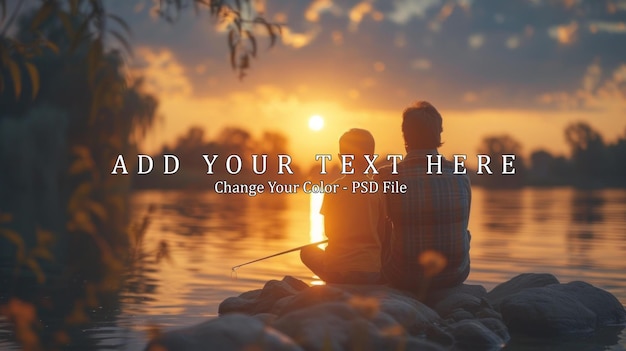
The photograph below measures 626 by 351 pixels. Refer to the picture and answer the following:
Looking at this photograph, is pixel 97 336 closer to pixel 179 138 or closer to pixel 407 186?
pixel 407 186

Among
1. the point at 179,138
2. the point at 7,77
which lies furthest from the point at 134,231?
the point at 179,138

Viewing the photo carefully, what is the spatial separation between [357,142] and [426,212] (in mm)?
735

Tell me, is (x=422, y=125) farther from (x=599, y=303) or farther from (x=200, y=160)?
(x=200, y=160)

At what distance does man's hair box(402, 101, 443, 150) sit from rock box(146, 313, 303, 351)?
94.0 inches

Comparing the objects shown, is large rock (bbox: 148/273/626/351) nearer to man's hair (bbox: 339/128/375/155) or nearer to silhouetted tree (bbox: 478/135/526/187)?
man's hair (bbox: 339/128/375/155)

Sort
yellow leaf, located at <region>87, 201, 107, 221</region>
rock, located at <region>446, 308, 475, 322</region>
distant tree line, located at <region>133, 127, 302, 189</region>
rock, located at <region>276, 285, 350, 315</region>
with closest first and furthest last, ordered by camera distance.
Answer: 1. yellow leaf, located at <region>87, 201, 107, 221</region>
2. rock, located at <region>276, 285, 350, 315</region>
3. rock, located at <region>446, 308, 475, 322</region>
4. distant tree line, located at <region>133, 127, 302, 189</region>

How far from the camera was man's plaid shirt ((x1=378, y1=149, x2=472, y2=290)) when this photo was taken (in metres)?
6.04

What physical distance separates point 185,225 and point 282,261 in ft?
27.8

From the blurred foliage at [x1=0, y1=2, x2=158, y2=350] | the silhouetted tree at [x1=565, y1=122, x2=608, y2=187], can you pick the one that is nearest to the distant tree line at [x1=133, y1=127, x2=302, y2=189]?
the blurred foliage at [x1=0, y1=2, x2=158, y2=350]

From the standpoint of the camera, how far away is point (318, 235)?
17234 millimetres

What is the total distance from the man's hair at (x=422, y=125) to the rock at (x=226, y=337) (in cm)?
239

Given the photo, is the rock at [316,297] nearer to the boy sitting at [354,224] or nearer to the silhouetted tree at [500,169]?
the boy sitting at [354,224]

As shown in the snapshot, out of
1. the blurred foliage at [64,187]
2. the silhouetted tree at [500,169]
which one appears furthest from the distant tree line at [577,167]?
the blurred foliage at [64,187]

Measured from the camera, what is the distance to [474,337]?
5664 mm
